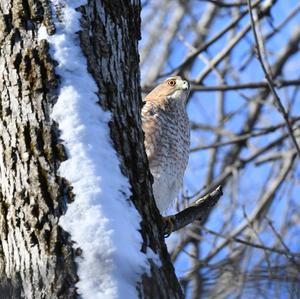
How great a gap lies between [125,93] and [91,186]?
0.47 m

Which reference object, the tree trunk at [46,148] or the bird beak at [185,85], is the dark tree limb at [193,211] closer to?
the tree trunk at [46,148]

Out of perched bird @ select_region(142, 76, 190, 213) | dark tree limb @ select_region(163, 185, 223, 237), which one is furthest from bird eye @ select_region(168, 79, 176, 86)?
dark tree limb @ select_region(163, 185, 223, 237)

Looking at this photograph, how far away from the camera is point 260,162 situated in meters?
8.72

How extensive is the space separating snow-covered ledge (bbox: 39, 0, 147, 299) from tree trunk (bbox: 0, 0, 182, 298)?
0.04 m

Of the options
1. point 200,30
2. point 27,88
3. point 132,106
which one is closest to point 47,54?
point 27,88

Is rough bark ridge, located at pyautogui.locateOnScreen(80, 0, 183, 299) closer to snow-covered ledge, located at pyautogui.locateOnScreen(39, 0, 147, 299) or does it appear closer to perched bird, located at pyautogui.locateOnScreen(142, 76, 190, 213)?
snow-covered ledge, located at pyautogui.locateOnScreen(39, 0, 147, 299)

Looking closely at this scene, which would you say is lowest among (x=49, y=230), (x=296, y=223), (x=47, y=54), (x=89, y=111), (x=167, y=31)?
(x=49, y=230)

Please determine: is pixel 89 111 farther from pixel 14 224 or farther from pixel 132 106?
pixel 14 224

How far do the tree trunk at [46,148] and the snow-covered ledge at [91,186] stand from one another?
0.04 metres

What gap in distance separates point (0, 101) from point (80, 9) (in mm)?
480

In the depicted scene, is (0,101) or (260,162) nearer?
(0,101)

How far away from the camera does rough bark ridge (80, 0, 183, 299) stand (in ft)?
9.81

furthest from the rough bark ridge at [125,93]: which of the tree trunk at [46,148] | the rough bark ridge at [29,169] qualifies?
the rough bark ridge at [29,169]

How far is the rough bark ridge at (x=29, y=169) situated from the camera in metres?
2.80
